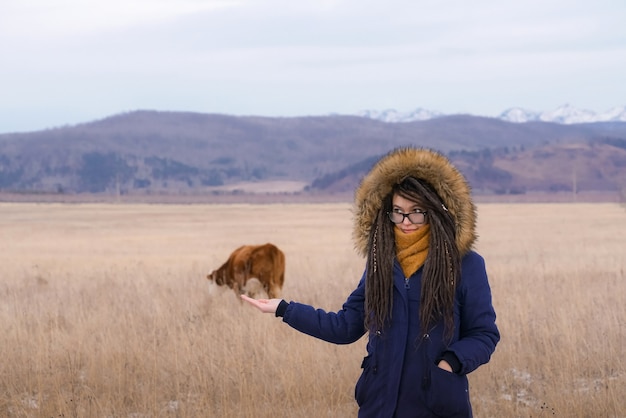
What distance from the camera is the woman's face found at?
13.0 ft

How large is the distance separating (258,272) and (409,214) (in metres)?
8.72

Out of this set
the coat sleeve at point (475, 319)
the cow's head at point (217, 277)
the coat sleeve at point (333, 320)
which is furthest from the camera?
the cow's head at point (217, 277)

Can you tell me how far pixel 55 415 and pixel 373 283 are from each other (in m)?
3.62

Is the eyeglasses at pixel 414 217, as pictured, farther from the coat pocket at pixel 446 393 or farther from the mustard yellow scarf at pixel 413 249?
the coat pocket at pixel 446 393

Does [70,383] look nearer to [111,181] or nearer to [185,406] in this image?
[185,406]

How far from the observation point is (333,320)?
13.7 feet

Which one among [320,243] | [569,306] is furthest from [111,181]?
[569,306]

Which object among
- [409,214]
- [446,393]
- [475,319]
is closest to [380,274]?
[409,214]

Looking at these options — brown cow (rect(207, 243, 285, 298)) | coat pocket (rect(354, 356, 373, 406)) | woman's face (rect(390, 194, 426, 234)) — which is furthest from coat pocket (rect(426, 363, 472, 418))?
brown cow (rect(207, 243, 285, 298))

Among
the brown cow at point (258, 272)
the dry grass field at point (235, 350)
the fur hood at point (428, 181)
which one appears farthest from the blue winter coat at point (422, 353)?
the brown cow at point (258, 272)

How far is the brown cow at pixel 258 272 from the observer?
1248cm

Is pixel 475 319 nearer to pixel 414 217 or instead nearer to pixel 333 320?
pixel 414 217

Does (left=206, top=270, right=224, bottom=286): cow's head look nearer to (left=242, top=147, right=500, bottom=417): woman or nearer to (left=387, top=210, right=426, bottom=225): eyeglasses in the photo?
(left=242, top=147, right=500, bottom=417): woman

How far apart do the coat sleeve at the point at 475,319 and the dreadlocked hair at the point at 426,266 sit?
64 mm
